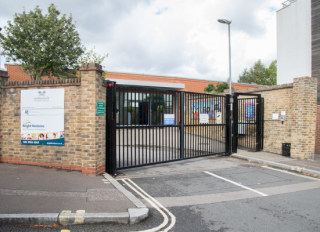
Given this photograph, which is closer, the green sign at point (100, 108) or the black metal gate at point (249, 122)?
the green sign at point (100, 108)

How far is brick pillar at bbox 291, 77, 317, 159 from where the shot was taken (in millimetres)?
9492

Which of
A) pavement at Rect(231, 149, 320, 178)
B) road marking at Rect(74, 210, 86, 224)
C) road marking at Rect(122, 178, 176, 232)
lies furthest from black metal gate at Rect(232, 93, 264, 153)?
road marking at Rect(74, 210, 86, 224)

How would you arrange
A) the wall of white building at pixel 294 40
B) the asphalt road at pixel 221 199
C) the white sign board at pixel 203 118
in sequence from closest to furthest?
the asphalt road at pixel 221 199, the white sign board at pixel 203 118, the wall of white building at pixel 294 40

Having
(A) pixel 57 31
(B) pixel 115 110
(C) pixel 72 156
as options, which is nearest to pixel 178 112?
(B) pixel 115 110

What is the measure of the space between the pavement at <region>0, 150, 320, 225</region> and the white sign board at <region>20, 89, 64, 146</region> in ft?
2.70

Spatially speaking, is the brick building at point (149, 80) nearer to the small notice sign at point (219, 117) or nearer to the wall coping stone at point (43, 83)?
the small notice sign at point (219, 117)

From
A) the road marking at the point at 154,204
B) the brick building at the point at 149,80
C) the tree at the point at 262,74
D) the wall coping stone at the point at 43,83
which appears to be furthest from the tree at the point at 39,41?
the tree at the point at 262,74

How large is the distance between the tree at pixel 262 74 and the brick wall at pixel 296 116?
4253cm

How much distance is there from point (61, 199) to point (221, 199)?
131 inches

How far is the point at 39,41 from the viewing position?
16.8m

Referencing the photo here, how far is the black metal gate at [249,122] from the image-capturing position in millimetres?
10812

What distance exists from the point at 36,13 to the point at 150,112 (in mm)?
15098

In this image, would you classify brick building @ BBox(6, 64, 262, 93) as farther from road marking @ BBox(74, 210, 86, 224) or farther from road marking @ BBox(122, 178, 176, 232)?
road marking @ BBox(74, 210, 86, 224)

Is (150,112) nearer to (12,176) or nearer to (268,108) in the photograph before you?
(12,176)
